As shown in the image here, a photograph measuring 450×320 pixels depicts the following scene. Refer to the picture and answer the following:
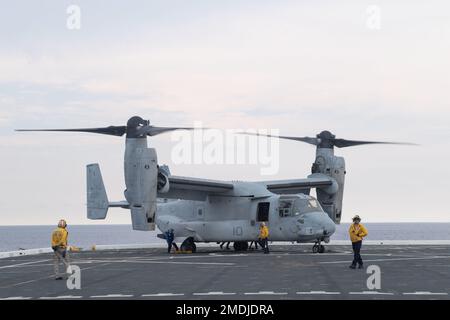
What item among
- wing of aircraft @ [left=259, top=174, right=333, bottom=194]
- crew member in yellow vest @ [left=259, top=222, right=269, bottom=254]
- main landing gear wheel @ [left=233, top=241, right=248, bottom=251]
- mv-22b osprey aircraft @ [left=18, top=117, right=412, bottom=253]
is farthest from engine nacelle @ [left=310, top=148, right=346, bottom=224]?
crew member in yellow vest @ [left=259, top=222, right=269, bottom=254]

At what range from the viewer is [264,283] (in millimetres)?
20281

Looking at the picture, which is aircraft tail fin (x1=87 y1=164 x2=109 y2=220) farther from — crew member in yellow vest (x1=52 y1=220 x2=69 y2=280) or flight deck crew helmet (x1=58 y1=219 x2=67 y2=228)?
crew member in yellow vest (x1=52 y1=220 x2=69 y2=280)

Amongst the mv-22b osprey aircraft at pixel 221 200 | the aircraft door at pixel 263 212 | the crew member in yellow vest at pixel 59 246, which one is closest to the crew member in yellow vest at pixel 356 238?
the crew member in yellow vest at pixel 59 246

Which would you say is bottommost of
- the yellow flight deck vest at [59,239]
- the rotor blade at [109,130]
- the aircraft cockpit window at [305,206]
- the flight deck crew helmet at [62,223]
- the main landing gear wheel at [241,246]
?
the main landing gear wheel at [241,246]

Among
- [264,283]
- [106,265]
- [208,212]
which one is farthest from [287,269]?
[208,212]

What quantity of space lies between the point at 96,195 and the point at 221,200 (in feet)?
23.2

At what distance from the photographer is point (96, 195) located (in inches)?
1615

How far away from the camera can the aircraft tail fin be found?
39.9m

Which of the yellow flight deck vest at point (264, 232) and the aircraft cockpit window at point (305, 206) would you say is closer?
the yellow flight deck vest at point (264, 232)

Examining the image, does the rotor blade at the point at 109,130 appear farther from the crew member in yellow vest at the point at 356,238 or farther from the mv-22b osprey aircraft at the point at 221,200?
the crew member in yellow vest at the point at 356,238

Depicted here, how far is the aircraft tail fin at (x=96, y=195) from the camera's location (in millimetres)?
39875

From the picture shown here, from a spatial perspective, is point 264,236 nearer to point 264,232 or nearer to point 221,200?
point 264,232

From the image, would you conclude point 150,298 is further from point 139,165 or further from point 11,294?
point 139,165
